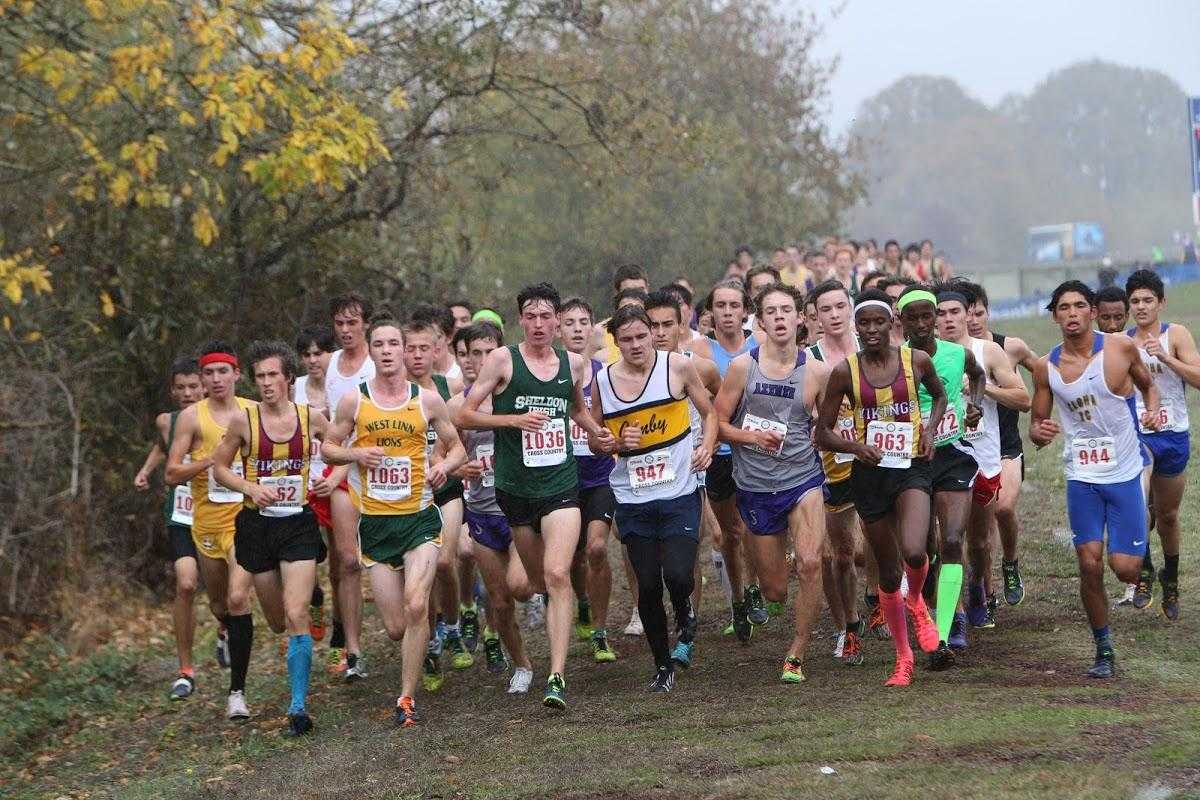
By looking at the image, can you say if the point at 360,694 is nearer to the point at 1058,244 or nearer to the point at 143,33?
the point at 143,33

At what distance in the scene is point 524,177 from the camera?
33.2 meters

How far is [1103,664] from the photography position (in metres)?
8.97

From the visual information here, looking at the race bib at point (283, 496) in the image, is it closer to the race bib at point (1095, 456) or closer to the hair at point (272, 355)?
the hair at point (272, 355)

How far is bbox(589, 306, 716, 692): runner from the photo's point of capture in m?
9.58

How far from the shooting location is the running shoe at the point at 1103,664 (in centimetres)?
893

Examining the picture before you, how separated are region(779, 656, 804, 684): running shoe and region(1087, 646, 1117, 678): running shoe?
156 centimetres

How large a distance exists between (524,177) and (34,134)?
1792cm

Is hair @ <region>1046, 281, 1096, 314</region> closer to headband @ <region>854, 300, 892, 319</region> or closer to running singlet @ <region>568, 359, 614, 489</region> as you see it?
headband @ <region>854, 300, 892, 319</region>

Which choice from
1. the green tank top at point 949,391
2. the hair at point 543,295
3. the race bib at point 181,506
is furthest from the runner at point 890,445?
the race bib at point 181,506

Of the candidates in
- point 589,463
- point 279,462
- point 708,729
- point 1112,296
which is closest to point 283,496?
point 279,462

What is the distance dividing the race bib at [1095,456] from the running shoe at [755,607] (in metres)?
2.91

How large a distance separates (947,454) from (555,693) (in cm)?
252

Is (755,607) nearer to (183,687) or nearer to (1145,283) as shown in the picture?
(1145,283)

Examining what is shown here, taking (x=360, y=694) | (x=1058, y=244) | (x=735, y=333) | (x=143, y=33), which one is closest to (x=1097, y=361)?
(x=735, y=333)
